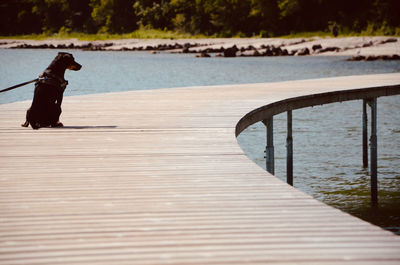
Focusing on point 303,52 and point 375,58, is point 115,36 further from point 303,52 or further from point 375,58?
point 375,58

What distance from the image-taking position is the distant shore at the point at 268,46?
147 feet

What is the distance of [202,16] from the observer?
70812mm

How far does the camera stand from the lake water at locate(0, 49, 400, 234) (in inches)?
466

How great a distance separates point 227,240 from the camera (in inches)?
132

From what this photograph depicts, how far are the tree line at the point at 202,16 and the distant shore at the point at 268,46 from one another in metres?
2.67

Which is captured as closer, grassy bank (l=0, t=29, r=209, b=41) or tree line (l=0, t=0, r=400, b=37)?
tree line (l=0, t=0, r=400, b=37)

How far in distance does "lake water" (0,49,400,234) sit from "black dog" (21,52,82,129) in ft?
16.7

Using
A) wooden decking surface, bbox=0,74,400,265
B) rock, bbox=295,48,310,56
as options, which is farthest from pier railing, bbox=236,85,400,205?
rock, bbox=295,48,310,56

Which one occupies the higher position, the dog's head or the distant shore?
the dog's head

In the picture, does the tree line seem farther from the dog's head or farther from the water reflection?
the dog's head

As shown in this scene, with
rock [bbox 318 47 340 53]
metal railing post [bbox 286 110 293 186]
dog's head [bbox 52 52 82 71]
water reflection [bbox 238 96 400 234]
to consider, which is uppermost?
dog's head [bbox 52 52 82 71]

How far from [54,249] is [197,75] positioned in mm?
32660

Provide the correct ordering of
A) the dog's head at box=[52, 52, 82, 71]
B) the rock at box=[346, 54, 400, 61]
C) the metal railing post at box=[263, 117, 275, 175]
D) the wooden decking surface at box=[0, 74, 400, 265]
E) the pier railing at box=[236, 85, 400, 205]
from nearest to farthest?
the wooden decking surface at box=[0, 74, 400, 265]
the dog's head at box=[52, 52, 82, 71]
the pier railing at box=[236, 85, 400, 205]
the metal railing post at box=[263, 117, 275, 175]
the rock at box=[346, 54, 400, 61]

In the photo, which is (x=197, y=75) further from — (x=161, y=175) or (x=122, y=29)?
(x=122, y=29)
